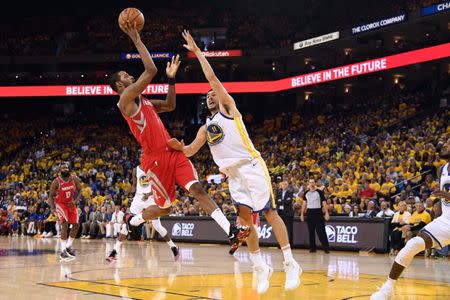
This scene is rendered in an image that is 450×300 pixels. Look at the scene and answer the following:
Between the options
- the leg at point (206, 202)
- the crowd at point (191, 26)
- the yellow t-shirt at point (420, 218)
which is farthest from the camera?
the crowd at point (191, 26)

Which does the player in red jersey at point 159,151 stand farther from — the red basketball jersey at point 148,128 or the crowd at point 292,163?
the crowd at point 292,163

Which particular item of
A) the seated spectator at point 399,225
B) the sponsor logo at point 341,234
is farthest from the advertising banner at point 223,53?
the seated spectator at point 399,225

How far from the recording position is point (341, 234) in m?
15.6

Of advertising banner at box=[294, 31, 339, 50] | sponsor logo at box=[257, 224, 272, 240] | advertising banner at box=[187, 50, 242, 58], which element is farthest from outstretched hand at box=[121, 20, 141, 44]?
advertising banner at box=[187, 50, 242, 58]

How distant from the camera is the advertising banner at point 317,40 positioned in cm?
2841

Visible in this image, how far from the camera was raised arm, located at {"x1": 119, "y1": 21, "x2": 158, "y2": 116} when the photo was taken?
6922 millimetres

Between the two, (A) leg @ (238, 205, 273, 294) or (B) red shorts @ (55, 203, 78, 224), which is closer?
(A) leg @ (238, 205, 273, 294)

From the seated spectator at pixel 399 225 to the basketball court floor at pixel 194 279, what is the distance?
1.59m

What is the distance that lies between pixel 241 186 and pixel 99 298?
1.96 m

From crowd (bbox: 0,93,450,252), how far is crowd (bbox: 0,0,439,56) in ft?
14.3

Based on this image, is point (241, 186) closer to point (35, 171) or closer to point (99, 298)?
point (99, 298)

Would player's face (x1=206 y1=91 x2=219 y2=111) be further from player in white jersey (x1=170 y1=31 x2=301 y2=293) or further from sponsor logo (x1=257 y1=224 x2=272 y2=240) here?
sponsor logo (x1=257 y1=224 x2=272 y2=240)

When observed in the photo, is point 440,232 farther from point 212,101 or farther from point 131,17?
point 131,17

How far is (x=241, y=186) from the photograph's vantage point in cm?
686
